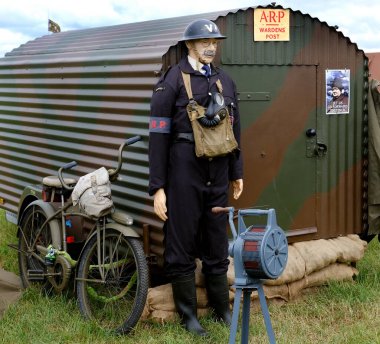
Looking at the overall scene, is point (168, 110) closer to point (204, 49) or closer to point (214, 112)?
point (214, 112)

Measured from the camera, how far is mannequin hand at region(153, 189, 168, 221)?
552cm

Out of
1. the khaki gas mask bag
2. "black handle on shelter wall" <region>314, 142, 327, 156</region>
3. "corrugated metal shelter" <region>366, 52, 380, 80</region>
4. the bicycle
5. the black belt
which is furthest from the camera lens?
"corrugated metal shelter" <region>366, 52, 380, 80</region>

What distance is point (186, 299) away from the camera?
5.75 m

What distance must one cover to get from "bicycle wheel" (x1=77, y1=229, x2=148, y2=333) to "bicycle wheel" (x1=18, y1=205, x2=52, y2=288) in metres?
0.61

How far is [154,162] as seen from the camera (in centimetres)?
552

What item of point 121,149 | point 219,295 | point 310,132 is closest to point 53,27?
point 310,132

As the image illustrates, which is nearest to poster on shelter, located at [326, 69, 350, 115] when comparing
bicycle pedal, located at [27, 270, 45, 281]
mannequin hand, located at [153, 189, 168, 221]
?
mannequin hand, located at [153, 189, 168, 221]

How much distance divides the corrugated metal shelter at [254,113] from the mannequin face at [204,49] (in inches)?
11.2

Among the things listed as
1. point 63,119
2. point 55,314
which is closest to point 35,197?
point 63,119

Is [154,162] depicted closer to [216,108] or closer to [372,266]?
[216,108]

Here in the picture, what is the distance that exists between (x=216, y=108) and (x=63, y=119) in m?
2.40

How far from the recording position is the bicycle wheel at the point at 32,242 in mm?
6672

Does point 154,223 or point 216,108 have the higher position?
point 216,108

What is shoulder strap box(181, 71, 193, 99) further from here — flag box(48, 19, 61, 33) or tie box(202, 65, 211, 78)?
flag box(48, 19, 61, 33)
